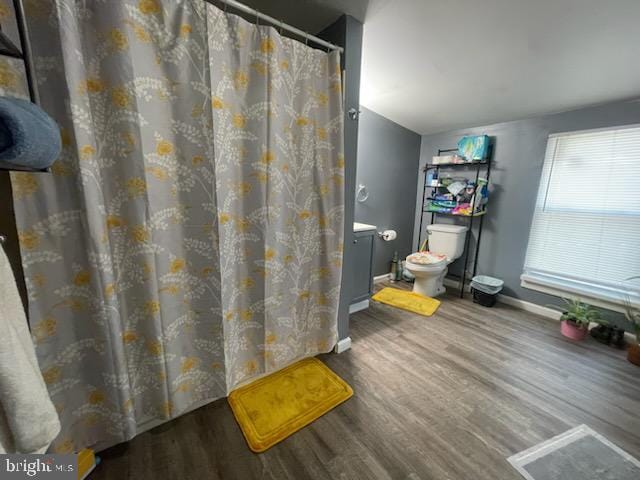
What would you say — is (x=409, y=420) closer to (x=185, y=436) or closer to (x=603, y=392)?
(x=185, y=436)

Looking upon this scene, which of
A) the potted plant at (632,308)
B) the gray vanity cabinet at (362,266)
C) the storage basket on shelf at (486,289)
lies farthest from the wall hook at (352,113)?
the potted plant at (632,308)

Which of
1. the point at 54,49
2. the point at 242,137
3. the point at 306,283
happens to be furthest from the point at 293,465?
the point at 54,49

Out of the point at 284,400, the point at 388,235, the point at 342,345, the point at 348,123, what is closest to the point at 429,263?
the point at 388,235

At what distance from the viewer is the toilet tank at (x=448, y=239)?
110 inches

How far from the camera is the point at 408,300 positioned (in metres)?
2.73

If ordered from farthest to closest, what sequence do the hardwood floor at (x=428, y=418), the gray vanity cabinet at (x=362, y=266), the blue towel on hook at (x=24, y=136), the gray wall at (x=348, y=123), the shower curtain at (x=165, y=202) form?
the gray vanity cabinet at (x=362, y=266) → the gray wall at (x=348, y=123) → the hardwood floor at (x=428, y=418) → the shower curtain at (x=165, y=202) → the blue towel on hook at (x=24, y=136)

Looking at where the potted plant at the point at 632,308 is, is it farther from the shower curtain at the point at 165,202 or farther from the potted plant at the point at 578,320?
the shower curtain at the point at 165,202

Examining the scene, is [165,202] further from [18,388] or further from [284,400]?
[284,400]

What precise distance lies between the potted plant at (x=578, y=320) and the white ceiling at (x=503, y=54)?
66.4 inches

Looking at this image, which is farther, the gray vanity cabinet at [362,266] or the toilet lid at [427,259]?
the toilet lid at [427,259]

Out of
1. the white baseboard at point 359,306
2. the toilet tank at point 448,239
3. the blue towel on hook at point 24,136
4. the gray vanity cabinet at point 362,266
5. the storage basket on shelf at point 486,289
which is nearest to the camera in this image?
the blue towel on hook at point 24,136
